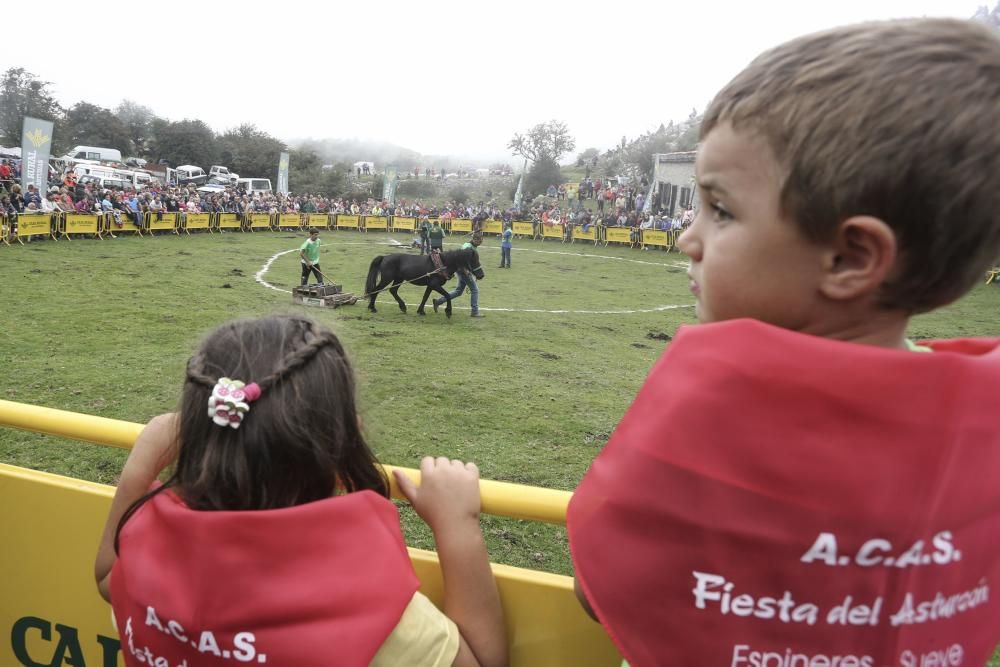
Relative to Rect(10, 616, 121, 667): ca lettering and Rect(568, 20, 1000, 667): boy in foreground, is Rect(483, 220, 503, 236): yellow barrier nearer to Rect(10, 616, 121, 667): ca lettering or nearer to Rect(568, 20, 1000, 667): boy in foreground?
Rect(10, 616, 121, 667): ca lettering

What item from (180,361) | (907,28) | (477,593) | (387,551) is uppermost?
(907,28)

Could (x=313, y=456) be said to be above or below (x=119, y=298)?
above

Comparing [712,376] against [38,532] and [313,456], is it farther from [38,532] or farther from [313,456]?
[38,532]

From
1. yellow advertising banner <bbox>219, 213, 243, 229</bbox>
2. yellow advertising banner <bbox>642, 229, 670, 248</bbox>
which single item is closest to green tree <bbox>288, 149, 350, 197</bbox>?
yellow advertising banner <bbox>219, 213, 243, 229</bbox>

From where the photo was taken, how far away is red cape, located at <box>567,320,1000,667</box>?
743mm

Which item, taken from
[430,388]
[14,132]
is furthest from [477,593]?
[14,132]

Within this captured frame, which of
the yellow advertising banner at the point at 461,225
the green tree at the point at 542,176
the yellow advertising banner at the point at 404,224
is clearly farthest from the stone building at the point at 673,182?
the green tree at the point at 542,176

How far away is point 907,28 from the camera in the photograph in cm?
79

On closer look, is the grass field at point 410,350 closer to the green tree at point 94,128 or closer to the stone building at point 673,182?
the stone building at point 673,182

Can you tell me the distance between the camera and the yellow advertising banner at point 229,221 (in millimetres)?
29222

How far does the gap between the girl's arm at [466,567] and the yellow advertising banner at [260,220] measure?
31.7m

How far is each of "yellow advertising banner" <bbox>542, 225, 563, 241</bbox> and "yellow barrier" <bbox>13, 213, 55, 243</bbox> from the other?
21488mm

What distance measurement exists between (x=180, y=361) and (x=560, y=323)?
6.59 m

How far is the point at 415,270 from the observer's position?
13258 millimetres
